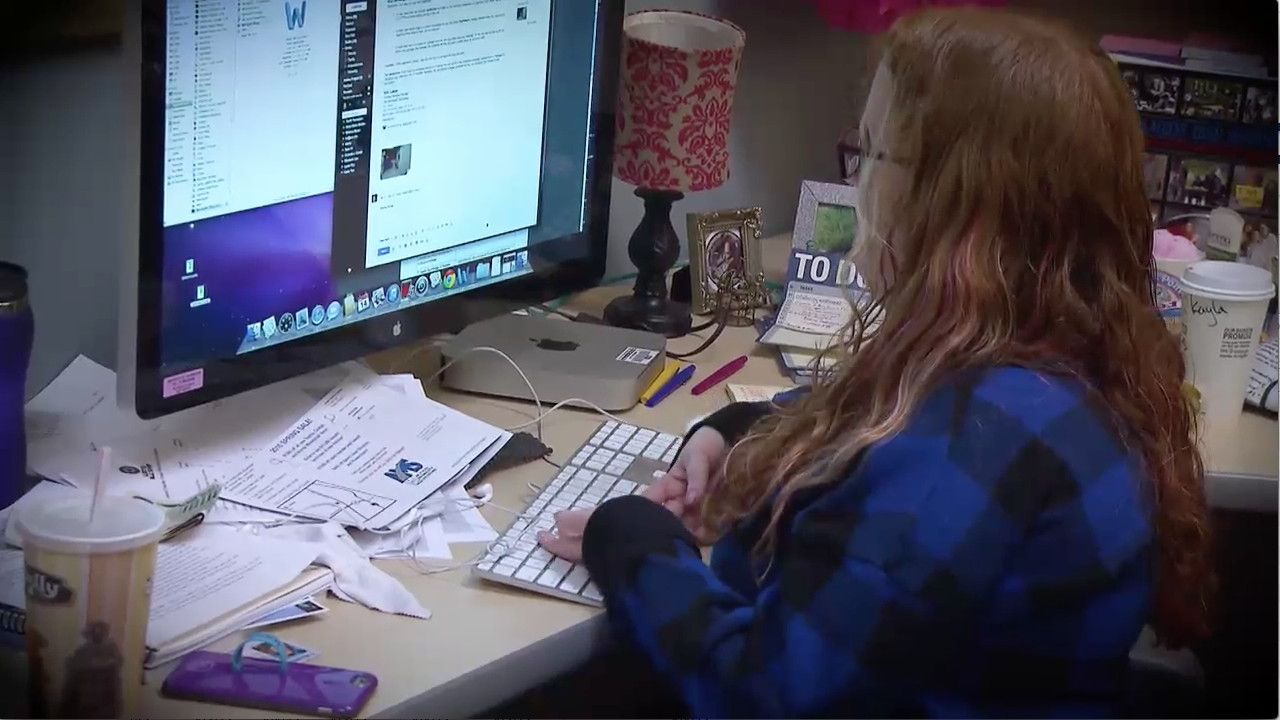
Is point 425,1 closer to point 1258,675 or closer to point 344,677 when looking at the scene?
point 344,677

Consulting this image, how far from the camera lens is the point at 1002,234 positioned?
3.01 ft

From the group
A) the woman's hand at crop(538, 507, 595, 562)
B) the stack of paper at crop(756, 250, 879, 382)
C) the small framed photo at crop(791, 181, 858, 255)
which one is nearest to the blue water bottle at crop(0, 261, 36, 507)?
the woman's hand at crop(538, 507, 595, 562)

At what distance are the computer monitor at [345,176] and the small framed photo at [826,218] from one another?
33 cm

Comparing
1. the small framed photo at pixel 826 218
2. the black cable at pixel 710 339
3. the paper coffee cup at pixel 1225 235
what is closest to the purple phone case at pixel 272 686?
the black cable at pixel 710 339

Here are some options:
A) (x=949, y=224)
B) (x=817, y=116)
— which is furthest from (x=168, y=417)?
(x=817, y=116)

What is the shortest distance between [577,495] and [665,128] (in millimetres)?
505

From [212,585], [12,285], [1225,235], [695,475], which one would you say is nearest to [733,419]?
[695,475]

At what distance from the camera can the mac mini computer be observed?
130 cm

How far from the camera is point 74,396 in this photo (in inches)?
44.8

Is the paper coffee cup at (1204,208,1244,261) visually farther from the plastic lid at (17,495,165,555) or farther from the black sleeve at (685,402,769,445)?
the plastic lid at (17,495,165,555)

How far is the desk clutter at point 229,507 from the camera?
79 cm

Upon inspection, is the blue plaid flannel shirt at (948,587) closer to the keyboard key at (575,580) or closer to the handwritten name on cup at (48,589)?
the keyboard key at (575,580)

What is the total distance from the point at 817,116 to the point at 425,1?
37.2 inches

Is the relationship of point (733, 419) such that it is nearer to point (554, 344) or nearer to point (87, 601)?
point (554, 344)
